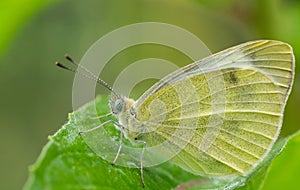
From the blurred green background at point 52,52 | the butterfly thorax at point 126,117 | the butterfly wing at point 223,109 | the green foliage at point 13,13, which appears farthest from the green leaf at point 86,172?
the blurred green background at point 52,52

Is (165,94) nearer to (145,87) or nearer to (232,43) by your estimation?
(145,87)

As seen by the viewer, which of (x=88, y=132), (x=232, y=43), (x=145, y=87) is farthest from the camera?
(x=232, y=43)

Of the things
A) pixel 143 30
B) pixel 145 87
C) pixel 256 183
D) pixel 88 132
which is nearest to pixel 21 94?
pixel 143 30

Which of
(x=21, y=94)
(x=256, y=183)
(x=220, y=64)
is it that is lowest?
(x=256, y=183)

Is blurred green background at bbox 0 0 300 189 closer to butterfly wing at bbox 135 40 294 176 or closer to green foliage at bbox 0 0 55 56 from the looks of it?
green foliage at bbox 0 0 55 56

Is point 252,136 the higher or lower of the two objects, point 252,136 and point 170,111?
the lower
